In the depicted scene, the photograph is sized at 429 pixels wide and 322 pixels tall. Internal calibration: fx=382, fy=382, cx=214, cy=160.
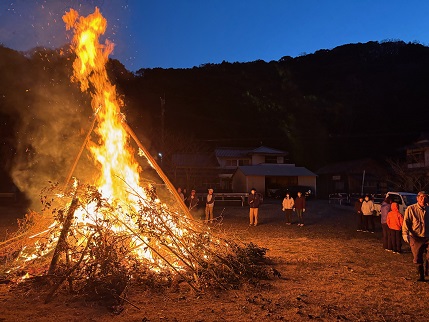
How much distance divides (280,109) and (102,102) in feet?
218

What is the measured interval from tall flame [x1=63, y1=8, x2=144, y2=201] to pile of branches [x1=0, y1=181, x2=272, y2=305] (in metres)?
1.15

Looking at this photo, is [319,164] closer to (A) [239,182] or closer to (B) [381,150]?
(B) [381,150]

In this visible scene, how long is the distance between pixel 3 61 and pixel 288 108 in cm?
5734

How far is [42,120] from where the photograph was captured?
974 inches

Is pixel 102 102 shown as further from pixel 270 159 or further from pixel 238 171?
pixel 270 159

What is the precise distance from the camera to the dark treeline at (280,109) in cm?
5209

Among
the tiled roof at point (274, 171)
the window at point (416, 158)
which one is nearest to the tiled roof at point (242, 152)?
the tiled roof at point (274, 171)

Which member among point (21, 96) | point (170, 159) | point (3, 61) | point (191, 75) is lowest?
point (170, 159)

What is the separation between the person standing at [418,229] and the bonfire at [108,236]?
8.92ft

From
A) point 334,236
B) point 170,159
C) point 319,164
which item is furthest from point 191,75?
point 334,236

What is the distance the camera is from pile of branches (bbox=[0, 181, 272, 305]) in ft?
21.1

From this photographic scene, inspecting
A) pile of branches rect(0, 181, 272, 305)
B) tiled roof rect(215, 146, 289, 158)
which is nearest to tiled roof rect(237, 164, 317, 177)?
tiled roof rect(215, 146, 289, 158)

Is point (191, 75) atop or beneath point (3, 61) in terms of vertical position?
atop

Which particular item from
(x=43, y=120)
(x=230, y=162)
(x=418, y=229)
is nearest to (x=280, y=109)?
(x=230, y=162)
